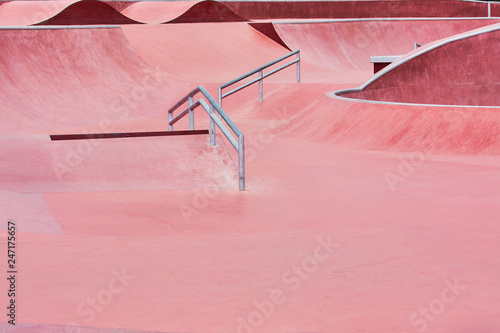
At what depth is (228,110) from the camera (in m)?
16.4

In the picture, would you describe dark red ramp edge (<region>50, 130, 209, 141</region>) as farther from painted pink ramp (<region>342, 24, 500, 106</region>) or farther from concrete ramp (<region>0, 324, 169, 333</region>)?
painted pink ramp (<region>342, 24, 500, 106</region>)

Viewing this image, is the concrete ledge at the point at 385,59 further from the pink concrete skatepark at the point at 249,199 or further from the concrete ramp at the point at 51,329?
the concrete ramp at the point at 51,329

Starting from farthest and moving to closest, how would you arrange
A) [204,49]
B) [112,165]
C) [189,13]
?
[189,13] < [204,49] < [112,165]

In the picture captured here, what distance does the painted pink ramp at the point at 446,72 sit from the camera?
47.2 ft

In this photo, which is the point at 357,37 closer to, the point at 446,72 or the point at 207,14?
the point at 207,14

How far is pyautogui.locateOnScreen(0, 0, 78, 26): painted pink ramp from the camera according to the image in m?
27.5

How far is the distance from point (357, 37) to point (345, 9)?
743 centimetres

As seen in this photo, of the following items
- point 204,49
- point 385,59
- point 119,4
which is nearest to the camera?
point 385,59

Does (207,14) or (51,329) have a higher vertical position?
(207,14)

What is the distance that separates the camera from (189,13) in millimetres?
27969

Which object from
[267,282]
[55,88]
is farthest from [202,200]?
[55,88]

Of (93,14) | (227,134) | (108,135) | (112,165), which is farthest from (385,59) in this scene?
(93,14)

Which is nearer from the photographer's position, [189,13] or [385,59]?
[385,59]

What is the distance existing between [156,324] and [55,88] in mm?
14590
